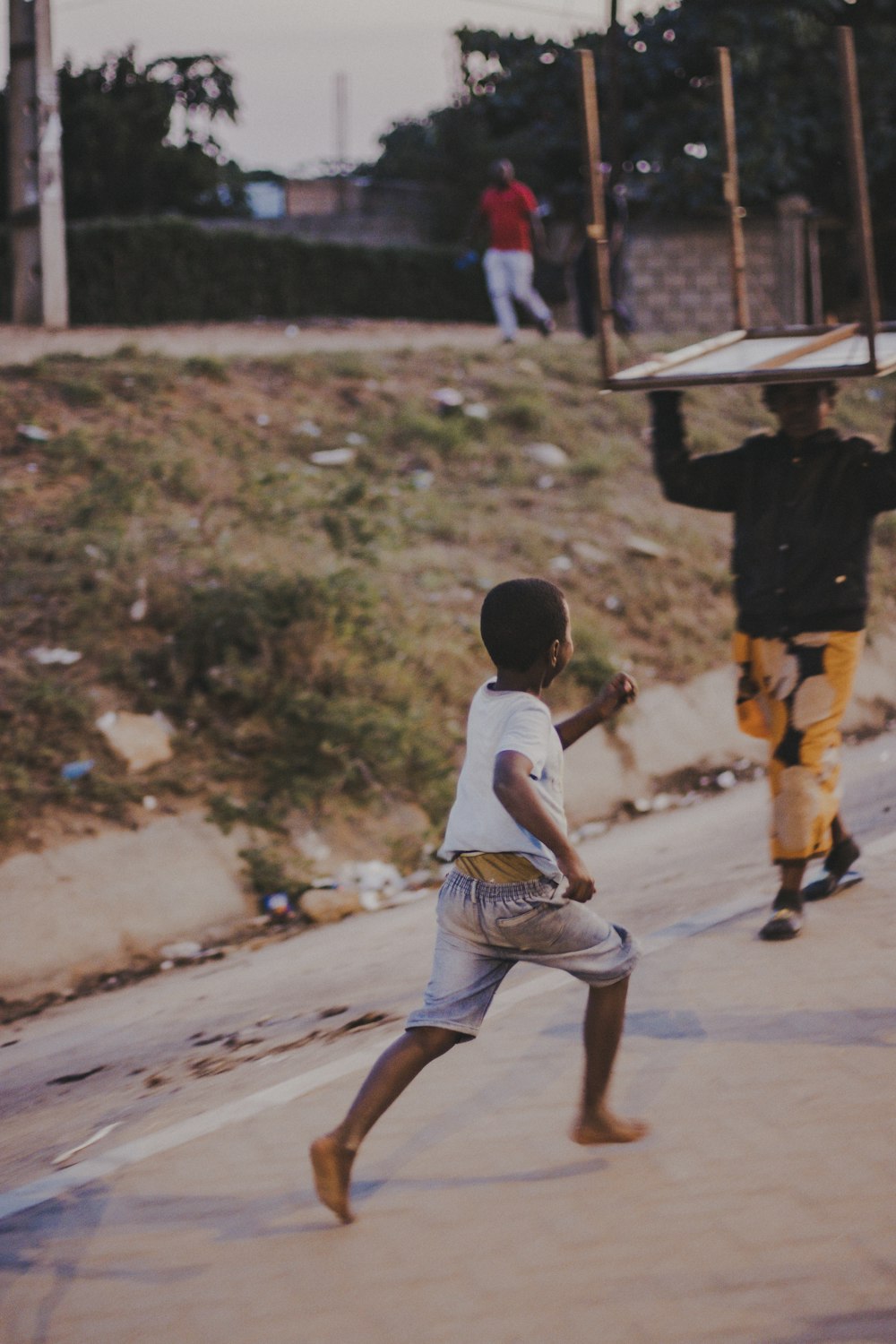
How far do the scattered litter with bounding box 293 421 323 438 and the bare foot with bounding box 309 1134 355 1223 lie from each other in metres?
7.62

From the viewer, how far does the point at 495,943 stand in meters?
2.82

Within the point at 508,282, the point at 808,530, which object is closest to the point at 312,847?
the point at 808,530

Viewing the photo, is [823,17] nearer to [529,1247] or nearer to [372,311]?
[372,311]

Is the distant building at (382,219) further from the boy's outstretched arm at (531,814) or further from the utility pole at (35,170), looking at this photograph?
the boy's outstretched arm at (531,814)

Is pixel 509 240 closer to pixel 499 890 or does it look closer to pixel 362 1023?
pixel 362 1023

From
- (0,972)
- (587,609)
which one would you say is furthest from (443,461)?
(0,972)

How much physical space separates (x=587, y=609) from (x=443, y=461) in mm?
2204

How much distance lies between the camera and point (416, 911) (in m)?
5.67

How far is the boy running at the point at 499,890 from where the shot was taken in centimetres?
273

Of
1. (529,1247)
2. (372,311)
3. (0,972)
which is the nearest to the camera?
(529,1247)

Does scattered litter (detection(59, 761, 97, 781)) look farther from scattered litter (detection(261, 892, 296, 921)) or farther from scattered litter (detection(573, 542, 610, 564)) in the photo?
scattered litter (detection(573, 542, 610, 564))

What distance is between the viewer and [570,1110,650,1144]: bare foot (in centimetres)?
301

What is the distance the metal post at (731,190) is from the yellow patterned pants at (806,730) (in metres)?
1.55

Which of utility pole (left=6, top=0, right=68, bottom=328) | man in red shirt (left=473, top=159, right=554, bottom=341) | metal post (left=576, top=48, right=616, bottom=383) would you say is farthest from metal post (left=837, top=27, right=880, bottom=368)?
utility pole (left=6, top=0, right=68, bottom=328)
